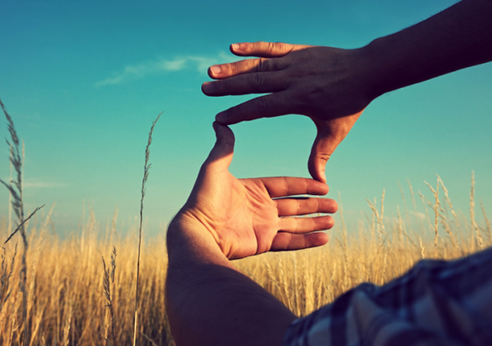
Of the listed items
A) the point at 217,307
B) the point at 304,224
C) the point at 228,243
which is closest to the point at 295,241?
the point at 304,224

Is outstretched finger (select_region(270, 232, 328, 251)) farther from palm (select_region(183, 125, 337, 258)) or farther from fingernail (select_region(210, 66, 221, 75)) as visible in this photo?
fingernail (select_region(210, 66, 221, 75))

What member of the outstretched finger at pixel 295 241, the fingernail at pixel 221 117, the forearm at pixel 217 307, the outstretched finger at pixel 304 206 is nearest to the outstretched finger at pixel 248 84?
the fingernail at pixel 221 117

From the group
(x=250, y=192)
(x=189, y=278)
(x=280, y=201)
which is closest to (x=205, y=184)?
(x=250, y=192)

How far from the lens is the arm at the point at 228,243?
24.2 inches

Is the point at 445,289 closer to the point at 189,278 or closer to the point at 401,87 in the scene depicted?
the point at 189,278

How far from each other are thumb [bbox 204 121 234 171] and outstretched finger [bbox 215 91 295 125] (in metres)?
0.06

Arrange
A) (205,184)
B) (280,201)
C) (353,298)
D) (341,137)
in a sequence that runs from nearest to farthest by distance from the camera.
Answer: (353,298), (205,184), (341,137), (280,201)

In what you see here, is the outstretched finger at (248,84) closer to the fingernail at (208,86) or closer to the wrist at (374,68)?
the fingernail at (208,86)

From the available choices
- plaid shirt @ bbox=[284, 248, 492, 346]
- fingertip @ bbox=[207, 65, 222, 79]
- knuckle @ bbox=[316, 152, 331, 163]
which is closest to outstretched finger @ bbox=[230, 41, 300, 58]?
fingertip @ bbox=[207, 65, 222, 79]

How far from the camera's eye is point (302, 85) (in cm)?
157

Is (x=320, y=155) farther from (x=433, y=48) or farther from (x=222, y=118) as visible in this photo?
(x=433, y=48)

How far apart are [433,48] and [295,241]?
46.4 inches

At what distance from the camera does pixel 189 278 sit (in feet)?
2.74

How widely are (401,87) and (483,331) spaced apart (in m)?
1.42
